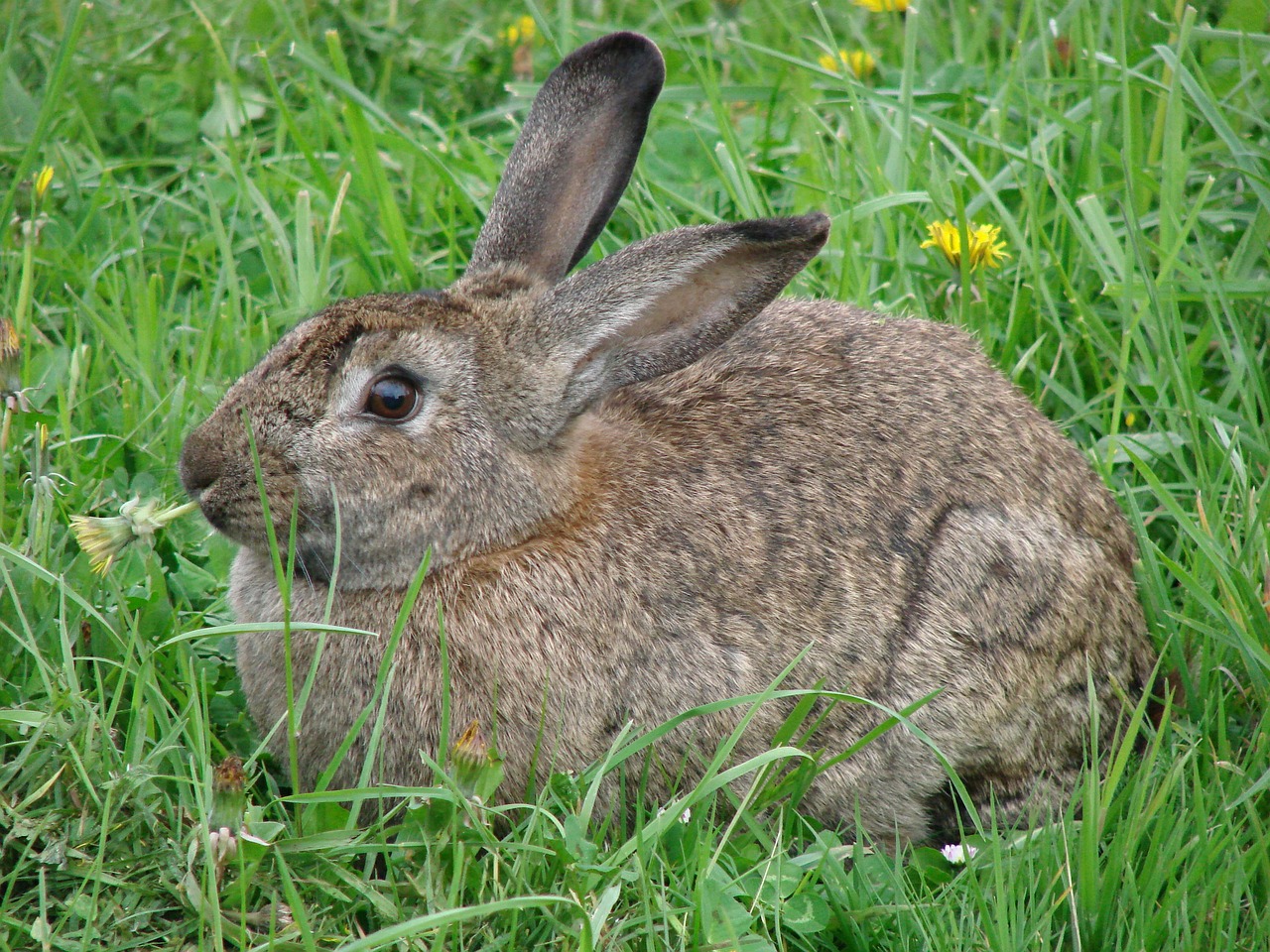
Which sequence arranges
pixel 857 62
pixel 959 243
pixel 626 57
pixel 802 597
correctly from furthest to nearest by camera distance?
pixel 857 62
pixel 959 243
pixel 626 57
pixel 802 597

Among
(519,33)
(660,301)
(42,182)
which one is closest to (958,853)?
(660,301)

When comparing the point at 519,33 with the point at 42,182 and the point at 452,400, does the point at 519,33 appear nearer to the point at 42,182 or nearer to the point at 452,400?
the point at 42,182

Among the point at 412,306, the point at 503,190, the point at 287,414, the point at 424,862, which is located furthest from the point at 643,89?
the point at 424,862

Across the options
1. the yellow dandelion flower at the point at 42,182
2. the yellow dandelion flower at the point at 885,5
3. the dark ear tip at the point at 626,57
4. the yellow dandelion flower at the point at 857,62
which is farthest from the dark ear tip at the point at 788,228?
the yellow dandelion flower at the point at 885,5

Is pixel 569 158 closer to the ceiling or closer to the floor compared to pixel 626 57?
closer to the floor

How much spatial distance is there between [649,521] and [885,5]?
11.2 ft

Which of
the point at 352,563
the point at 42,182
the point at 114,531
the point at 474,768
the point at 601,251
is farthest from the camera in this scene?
the point at 601,251

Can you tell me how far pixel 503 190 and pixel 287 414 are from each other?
103 cm

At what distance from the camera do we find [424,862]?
3.18m

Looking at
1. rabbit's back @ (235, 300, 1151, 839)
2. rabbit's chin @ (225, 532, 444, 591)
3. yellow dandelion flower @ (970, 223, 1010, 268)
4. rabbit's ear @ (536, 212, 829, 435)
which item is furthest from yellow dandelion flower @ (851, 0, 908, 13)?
rabbit's chin @ (225, 532, 444, 591)

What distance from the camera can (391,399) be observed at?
146 inches

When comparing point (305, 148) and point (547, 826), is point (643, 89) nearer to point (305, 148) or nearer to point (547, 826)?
point (305, 148)

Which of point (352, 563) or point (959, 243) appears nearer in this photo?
point (352, 563)

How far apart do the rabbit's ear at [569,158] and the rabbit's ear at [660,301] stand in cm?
46
